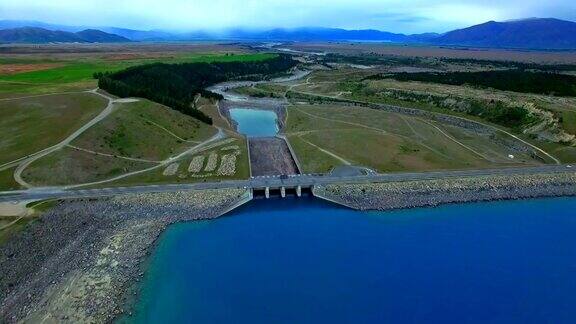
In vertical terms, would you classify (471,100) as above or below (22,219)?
above

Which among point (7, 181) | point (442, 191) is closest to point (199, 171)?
point (7, 181)

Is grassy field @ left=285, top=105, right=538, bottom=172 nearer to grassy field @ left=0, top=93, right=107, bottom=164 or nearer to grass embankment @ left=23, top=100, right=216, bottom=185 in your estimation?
grass embankment @ left=23, top=100, right=216, bottom=185

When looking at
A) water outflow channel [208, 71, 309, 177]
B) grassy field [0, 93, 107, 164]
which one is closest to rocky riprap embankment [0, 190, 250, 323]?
water outflow channel [208, 71, 309, 177]

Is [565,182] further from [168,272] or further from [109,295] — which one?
[109,295]

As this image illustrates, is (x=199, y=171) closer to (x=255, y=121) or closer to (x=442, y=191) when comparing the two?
(x=442, y=191)

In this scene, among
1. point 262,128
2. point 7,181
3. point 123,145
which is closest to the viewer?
point 7,181

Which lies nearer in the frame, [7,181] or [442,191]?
[7,181]

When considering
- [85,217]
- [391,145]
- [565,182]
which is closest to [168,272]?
[85,217]
